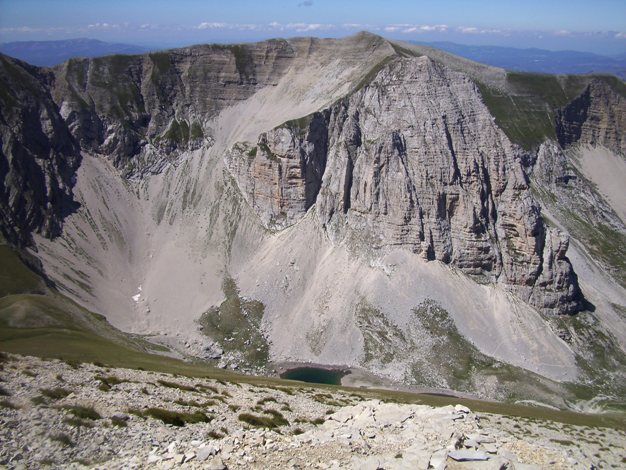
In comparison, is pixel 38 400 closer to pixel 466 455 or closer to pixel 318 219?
pixel 466 455

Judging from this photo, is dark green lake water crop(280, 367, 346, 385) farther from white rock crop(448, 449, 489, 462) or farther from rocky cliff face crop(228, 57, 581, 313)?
white rock crop(448, 449, 489, 462)

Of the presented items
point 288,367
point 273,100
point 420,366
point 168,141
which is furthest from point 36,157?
point 420,366

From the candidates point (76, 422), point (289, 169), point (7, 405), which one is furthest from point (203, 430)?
point (289, 169)

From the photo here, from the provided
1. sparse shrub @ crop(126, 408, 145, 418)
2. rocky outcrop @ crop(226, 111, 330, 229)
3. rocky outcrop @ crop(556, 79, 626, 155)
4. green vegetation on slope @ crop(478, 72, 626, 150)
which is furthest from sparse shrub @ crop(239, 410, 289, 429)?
rocky outcrop @ crop(556, 79, 626, 155)

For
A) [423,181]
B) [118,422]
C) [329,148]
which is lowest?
[423,181]

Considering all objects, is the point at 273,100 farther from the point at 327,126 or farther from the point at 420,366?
the point at 420,366

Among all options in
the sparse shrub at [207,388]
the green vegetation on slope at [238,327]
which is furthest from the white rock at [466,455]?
the green vegetation on slope at [238,327]
